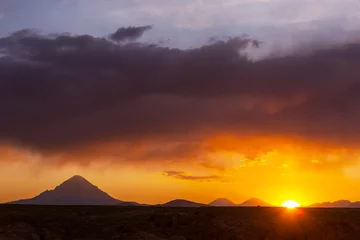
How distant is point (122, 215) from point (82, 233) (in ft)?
39.4

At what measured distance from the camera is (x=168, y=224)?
72500 mm

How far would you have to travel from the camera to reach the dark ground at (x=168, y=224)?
66.9m

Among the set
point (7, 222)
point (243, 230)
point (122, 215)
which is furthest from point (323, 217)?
point (7, 222)

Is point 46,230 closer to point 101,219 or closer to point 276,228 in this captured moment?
point 101,219

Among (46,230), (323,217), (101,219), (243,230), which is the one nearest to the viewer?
(46,230)

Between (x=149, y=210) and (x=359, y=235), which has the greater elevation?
(x=149, y=210)

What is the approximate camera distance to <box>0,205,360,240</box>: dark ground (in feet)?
220

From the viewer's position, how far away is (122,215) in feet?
265

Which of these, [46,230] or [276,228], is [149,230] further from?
[276,228]

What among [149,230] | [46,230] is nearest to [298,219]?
[149,230]

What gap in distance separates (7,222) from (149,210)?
25.5 m

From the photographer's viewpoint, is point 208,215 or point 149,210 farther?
point 149,210

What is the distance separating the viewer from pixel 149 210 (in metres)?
85.4

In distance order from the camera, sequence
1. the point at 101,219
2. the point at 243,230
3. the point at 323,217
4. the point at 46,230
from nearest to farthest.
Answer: the point at 46,230
the point at 243,230
the point at 101,219
the point at 323,217
